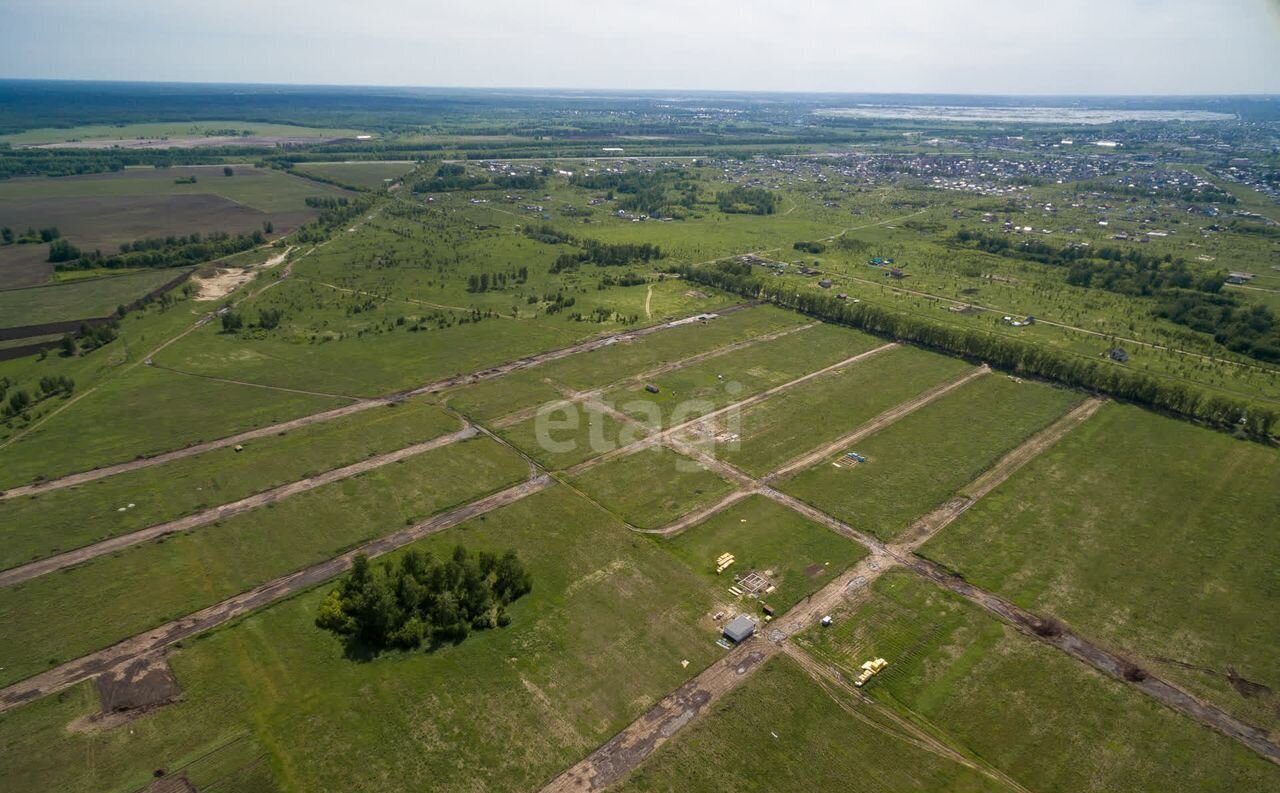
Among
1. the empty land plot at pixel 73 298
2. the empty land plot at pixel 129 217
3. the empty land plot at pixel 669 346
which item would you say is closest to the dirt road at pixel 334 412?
the empty land plot at pixel 669 346

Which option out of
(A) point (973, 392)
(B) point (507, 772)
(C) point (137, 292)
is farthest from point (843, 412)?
(C) point (137, 292)

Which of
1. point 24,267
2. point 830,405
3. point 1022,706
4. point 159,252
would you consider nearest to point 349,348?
point 830,405

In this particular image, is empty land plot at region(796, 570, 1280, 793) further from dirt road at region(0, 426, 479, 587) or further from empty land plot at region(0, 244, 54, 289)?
empty land plot at region(0, 244, 54, 289)

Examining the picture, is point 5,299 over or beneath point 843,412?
over

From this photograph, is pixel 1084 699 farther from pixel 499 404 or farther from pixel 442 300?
pixel 442 300

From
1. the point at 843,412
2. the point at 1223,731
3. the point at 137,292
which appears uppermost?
the point at 137,292

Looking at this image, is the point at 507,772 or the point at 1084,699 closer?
the point at 507,772

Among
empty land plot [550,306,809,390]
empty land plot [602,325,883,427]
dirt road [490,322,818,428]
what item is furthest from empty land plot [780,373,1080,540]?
empty land plot [550,306,809,390]
